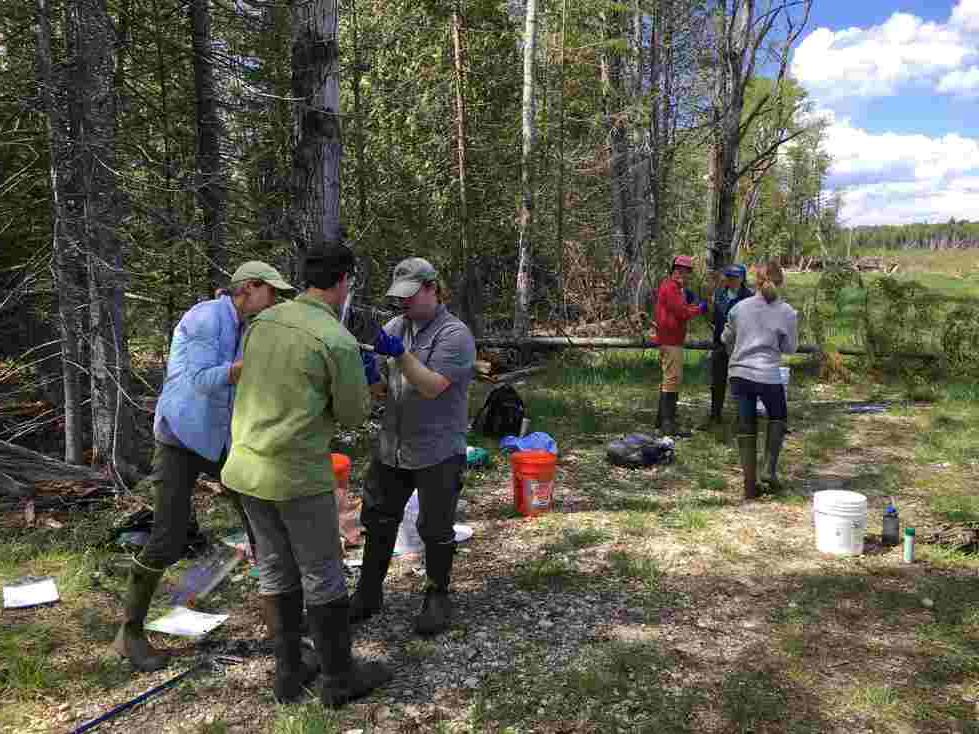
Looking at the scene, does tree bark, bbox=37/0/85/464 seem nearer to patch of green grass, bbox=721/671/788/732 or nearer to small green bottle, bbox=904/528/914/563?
patch of green grass, bbox=721/671/788/732

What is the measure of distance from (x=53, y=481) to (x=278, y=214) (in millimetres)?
3432

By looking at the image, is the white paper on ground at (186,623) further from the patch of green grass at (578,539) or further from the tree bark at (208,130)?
the tree bark at (208,130)

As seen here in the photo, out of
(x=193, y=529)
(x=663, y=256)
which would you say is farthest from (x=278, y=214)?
(x=663, y=256)

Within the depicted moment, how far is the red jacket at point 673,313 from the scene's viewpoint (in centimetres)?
813

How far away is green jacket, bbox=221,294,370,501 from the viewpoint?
9.91ft

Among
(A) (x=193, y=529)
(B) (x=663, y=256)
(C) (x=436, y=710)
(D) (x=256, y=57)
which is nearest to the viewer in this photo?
(C) (x=436, y=710)

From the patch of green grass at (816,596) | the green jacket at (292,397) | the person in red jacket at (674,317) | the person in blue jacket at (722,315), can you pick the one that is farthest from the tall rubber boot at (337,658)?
the person in blue jacket at (722,315)

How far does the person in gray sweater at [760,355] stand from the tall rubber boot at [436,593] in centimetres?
324

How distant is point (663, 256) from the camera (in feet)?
60.8

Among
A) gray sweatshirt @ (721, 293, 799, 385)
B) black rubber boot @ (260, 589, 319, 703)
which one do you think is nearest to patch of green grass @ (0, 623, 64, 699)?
black rubber boot @ (260, 589, 319, 703)

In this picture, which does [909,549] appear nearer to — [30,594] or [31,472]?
[30,594]

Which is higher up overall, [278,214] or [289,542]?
[278,214]

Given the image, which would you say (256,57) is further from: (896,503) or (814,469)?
(896,503)

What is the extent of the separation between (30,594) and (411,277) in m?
3.03
